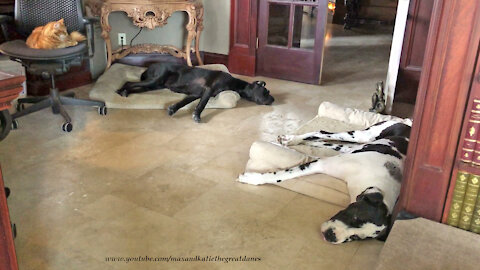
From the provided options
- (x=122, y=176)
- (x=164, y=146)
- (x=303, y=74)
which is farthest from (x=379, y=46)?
(x=122, y=176)

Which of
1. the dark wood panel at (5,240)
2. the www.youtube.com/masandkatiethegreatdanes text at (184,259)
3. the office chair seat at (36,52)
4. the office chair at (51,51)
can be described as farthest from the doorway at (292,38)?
the dark wood panel at (5,240)

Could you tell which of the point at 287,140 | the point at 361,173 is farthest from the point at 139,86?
the point at 361,173

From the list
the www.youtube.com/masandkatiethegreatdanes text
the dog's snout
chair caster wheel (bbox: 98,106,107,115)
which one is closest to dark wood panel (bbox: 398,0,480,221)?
the dog's snout

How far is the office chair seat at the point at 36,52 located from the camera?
2.84 m

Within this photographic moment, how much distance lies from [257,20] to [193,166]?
2.28 metres

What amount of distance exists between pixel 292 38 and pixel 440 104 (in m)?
2.75

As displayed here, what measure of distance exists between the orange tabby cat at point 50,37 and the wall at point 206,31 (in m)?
1.38

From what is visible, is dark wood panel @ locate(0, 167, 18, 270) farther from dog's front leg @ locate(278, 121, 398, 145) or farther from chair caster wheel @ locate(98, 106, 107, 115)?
chair caster wheel @ locate(98, 106, 107, 115)

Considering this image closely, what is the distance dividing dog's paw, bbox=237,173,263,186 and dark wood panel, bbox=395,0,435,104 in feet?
6.83

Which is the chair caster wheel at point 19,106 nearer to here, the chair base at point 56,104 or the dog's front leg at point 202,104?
the chair base at point 56,104

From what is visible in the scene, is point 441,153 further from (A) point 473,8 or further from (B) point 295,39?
(B) point 295,39

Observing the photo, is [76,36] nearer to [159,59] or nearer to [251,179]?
[159,59]

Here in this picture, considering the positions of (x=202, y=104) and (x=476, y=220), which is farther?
(x=202, y=104)

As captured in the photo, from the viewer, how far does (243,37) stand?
451 centimetres
